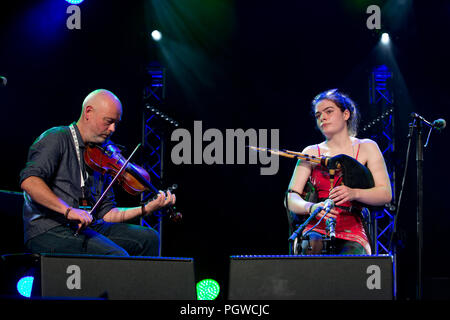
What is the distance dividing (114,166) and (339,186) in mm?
1455

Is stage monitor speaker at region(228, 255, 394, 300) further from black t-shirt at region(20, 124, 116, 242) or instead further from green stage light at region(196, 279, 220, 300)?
green stage light at region(196, 279, 220, 300)

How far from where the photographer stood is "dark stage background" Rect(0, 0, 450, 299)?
5.58 metres

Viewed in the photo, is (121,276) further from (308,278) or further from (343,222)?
(343,222)

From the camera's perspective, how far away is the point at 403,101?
5852mm

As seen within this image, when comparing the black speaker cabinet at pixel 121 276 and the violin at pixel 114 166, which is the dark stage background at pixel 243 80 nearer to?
the violin at pixel 114 166

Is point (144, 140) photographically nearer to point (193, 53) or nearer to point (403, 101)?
point (193, 53)

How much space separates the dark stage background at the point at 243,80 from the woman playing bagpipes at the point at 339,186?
241 cm

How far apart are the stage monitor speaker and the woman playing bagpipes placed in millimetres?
924

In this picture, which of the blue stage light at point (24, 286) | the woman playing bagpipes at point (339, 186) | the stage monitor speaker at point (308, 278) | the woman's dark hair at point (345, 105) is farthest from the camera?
the blue stage light at point (24, 286)

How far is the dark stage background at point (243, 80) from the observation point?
5578 mm

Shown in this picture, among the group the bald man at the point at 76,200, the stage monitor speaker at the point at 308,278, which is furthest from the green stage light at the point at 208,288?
the stage monitor speaker at the point at 308,278

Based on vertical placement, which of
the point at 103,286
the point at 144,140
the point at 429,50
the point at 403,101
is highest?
the point at 429,50

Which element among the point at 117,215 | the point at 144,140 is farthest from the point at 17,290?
the point at 144,140
